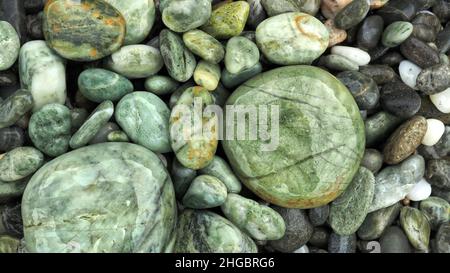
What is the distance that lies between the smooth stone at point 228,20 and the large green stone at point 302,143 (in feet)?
1.05

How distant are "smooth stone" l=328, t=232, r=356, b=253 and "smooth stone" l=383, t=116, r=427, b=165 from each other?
0.47 m

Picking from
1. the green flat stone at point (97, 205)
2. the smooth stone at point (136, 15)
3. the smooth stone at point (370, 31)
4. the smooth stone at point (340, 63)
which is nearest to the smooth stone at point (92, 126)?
the green flat stone at point (97, 205)

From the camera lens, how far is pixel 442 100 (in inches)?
93.4

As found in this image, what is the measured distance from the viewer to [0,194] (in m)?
2.10

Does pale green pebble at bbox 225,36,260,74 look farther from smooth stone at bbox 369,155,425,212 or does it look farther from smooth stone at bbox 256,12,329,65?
smooth stone at bbox 369,155,425,212

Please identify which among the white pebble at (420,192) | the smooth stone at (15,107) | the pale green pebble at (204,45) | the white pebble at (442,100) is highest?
the pale green pebble at (204,45)

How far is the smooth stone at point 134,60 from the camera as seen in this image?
2.18m

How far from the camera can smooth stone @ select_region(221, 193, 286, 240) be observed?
6.96ft

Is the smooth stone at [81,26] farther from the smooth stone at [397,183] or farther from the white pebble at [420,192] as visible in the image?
the white pebble at [420,192]

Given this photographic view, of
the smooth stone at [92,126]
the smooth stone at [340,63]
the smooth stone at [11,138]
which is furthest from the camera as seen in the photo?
the smooth stone at [340,63]

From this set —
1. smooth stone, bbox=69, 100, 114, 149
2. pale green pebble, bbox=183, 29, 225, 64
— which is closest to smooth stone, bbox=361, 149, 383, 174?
pale green pebble, bbox=183, 29, 225, 64
